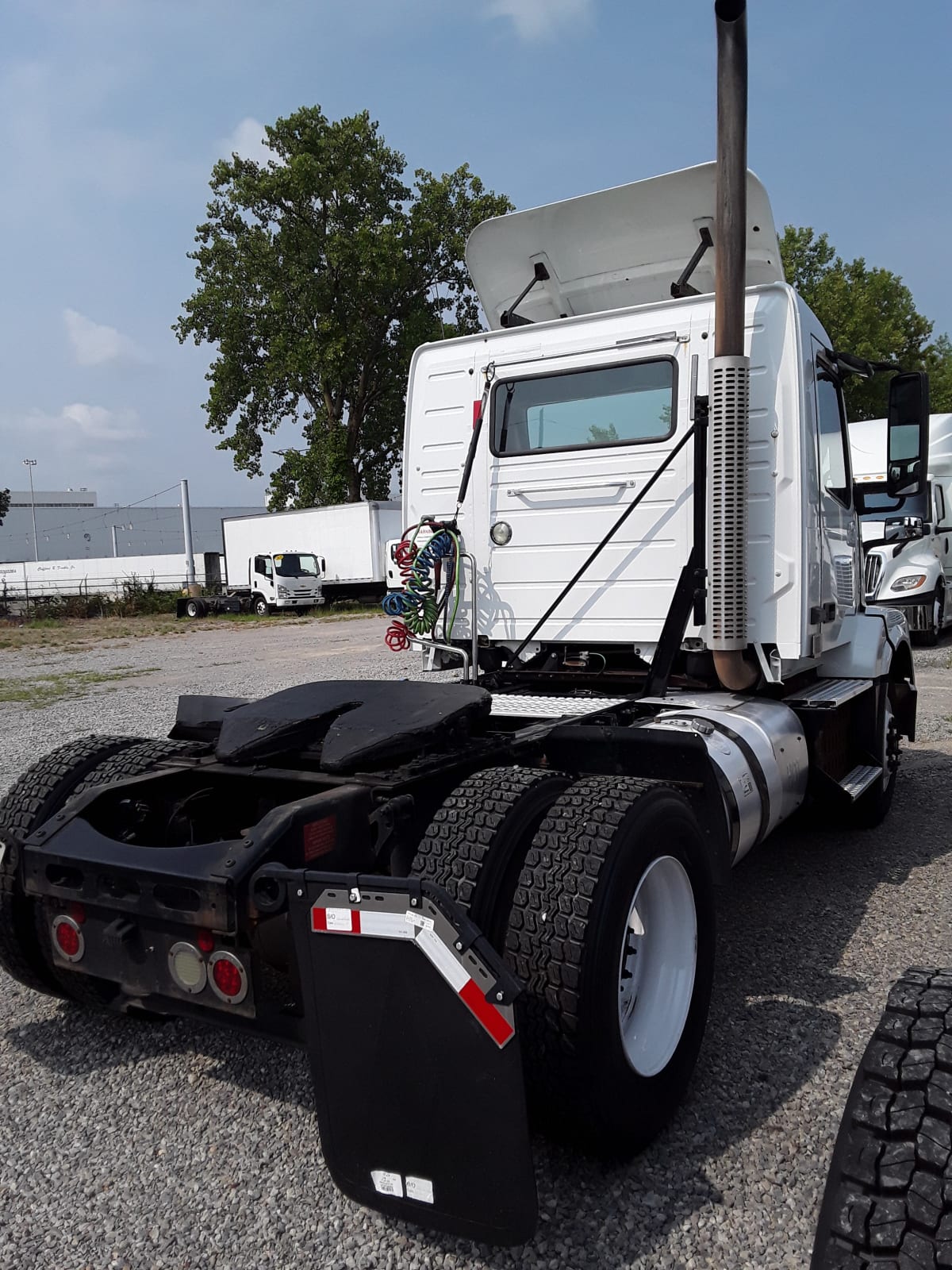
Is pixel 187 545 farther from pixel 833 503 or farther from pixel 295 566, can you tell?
pixel 833 503

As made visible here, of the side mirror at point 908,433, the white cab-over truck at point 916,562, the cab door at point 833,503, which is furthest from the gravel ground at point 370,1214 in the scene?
the white cab-over truck at point 916,562

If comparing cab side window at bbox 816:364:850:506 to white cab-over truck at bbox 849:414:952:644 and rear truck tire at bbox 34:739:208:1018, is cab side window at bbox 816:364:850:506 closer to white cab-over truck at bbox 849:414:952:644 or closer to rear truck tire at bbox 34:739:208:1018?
rear truck tire at bbox 34:739:208:1018

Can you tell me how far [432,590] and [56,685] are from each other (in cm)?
1177

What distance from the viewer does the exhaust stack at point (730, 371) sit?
4191 millimetres

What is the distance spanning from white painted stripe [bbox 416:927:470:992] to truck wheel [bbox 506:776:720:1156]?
0.41 metres

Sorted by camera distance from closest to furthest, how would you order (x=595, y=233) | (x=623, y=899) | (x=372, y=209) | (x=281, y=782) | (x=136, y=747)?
(x=623, y=899) → (x=281, y=782) → (x=136, y=747) → (x=595, y=233) → (x=372, y=209)

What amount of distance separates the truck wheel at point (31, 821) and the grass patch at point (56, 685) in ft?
31.5

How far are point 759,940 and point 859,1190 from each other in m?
2.43

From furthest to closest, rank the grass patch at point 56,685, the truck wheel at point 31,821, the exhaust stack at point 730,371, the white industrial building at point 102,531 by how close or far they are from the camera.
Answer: the white industrial building at point 102,531 → the grass patch at point 56,685 → the exhaust stack at point 730,371 → the truck wheel at point 31,821

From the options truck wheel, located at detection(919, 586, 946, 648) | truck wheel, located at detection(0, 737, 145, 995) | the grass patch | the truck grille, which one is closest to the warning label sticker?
truck wheel, located at detection(0, 737, 145, 995)

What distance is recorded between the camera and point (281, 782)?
10.4 ft

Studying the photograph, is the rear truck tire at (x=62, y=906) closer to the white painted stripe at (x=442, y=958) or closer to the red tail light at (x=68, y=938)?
the red tail light at (x=68, y=938)

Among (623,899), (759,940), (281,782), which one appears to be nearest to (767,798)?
(759,940)

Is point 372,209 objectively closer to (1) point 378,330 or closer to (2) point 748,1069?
(1) point 378,330
